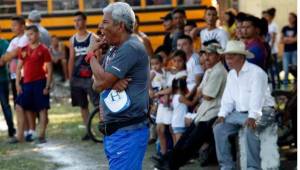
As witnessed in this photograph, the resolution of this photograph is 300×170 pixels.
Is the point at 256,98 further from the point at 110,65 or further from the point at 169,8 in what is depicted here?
the point at 169,8

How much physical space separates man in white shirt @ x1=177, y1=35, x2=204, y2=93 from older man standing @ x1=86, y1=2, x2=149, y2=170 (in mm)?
3474

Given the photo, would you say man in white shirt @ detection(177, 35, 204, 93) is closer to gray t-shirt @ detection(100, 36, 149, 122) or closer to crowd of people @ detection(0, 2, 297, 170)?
crowd of people @ detection(0, 2, 297, 170)

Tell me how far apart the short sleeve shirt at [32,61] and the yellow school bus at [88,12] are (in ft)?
20.8

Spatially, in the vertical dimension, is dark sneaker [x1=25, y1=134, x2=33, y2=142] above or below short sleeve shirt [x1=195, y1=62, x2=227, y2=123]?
below

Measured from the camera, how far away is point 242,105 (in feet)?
24.9

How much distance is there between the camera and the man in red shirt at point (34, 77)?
1069cm

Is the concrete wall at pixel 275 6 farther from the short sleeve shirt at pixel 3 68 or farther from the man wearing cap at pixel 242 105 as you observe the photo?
the man wearing cap at pixel 242 105

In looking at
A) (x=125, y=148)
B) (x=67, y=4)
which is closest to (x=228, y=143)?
(x=125, y=148)

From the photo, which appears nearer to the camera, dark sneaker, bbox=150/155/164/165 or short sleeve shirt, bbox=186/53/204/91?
dark sneaker, bbox=150/155/164/165

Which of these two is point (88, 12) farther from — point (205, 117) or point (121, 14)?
point (121, 14)

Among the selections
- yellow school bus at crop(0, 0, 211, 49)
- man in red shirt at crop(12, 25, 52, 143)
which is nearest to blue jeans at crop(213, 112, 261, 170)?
man in red shirt at crop(12, 25, 52, 143)

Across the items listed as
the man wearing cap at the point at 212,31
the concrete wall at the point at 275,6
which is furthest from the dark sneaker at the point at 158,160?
the concrete wall at the point at 275,6

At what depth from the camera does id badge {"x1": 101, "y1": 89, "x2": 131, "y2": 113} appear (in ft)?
17.8

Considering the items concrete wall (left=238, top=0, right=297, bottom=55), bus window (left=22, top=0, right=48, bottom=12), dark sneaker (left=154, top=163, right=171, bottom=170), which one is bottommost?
dark sneaker (left=154, top=163, right=171, bottom=170)
